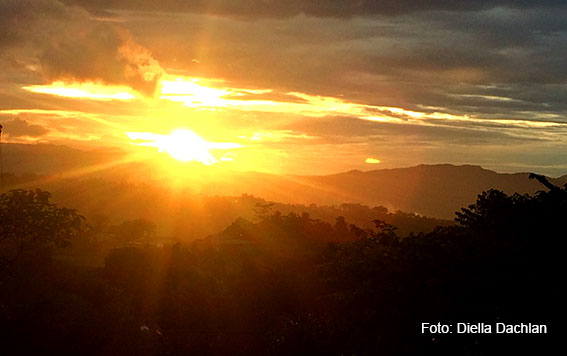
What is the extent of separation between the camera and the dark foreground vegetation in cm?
1905

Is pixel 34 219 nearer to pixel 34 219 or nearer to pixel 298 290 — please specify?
pixel 34 219

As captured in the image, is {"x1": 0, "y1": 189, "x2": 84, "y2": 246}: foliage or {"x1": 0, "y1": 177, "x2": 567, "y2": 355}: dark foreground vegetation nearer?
{"x1": 0, "y1": 177, "x2": 567, "y2": 355}: dark foreground vegetation

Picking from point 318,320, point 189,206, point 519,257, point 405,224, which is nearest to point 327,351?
point 318,320

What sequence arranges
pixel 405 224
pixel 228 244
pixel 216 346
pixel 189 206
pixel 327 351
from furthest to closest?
pixel 189 206 → pixel 405 224 → pixel 228 244 → pixel 216 346 → pixel 327 351

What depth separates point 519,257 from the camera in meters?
19.1

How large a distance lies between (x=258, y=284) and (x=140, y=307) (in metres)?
6.38

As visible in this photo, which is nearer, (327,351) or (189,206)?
(327,351)

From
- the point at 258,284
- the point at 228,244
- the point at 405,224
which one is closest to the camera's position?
the point at 258,284

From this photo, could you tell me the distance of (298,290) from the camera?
113 ft

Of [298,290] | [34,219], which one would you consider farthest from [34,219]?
[298,290]

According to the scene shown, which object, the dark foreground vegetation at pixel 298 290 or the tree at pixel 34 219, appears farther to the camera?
the tree at pixel 34 219

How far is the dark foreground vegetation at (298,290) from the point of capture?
62.5 feet

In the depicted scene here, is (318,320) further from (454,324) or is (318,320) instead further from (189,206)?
(189,206)

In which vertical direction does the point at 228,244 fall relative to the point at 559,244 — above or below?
below
